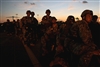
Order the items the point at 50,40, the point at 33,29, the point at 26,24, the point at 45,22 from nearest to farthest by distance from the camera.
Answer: the point at 50,40 → the point at 45,22 → the point at 26,24 → the point at 33,29

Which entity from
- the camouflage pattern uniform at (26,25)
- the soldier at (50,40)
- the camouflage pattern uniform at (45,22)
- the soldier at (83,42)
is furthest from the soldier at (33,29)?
the soldier at (83,42)

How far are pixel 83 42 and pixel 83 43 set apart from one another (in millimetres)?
25

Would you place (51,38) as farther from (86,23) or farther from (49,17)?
(86,23)

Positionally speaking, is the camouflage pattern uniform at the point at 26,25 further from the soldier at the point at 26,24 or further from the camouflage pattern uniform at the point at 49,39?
the camouflage pattern uniform at the point at 49,39

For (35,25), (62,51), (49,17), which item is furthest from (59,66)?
(35,25)

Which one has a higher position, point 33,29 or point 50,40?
point 50,40

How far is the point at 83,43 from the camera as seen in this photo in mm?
4777

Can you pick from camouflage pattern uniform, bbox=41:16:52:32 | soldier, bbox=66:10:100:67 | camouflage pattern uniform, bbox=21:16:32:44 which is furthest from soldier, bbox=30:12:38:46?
soldier, bbox=66:10:100:67

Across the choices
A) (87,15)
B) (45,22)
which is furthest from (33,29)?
(87,15)

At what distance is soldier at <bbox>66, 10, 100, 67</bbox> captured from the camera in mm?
4629

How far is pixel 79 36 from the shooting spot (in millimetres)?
4906

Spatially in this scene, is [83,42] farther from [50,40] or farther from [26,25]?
A: [26,25]

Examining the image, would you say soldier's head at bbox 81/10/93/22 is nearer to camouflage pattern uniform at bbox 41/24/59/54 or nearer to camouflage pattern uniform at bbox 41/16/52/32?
camouflage pattern uniform at bbox 41/24/59/54

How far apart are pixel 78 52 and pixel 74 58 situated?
410mm
